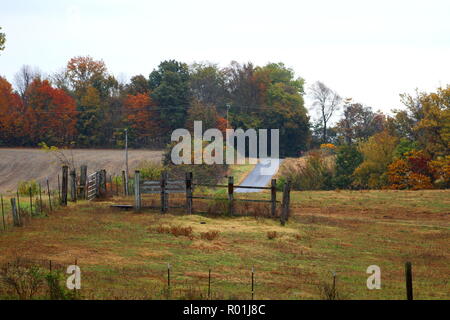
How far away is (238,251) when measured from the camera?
1905cm

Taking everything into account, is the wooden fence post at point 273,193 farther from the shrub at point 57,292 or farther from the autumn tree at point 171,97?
the autumn tree at point 171,97

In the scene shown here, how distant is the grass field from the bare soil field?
4078cm

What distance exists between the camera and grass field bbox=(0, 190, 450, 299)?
13.8 m

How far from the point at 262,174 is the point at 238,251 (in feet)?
167

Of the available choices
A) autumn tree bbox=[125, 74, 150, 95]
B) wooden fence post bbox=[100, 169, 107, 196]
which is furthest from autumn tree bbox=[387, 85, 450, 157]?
autumn tree bbox=[125, 74, 150, 95]

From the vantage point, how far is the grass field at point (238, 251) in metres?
13.8

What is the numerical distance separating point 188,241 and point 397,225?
10610 millimetres

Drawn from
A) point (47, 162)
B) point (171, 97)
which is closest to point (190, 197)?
point (47, 162)

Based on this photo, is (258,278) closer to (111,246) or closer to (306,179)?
(111,246)

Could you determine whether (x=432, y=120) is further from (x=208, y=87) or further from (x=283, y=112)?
(x=208, y=87)

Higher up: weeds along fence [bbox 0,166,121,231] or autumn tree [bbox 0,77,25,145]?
autumn tree [bbox 0,77,25,145]

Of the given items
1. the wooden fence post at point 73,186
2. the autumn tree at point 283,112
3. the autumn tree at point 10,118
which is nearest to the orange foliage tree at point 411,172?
the autumn tree at point 283,112

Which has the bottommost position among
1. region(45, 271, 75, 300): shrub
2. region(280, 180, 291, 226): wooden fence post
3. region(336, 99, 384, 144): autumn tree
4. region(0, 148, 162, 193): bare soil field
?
region(45, 271, 75, 300): shrub

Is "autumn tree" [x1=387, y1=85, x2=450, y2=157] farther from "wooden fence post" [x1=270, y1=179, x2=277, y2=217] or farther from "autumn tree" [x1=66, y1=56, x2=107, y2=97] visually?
"autumn tree" [x1=66, y1=56, x2=107, y2=97]
